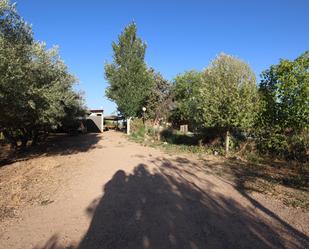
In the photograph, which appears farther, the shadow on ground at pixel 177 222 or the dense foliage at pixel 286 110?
the dense foliage at pixel 286 110

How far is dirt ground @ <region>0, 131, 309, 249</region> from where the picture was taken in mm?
5035

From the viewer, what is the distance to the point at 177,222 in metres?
5.84

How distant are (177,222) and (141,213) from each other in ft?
2.99

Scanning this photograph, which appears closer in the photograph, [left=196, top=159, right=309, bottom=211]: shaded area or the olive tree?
[left=196, top=159, right=309, bottom=211]: shaded area

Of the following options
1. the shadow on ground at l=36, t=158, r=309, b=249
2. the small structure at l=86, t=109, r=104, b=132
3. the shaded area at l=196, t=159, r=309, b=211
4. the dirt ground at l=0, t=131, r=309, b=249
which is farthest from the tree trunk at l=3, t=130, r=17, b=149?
the small structure at l=86, t=109, r=104, b=132

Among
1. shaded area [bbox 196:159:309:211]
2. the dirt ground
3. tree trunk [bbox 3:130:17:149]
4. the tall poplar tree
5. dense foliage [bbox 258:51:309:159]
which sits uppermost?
the tall poplar tree

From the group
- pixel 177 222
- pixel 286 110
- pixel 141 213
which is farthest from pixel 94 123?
pixel 177 222

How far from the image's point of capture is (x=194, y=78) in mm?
44156

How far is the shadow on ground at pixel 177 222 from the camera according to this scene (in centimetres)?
492

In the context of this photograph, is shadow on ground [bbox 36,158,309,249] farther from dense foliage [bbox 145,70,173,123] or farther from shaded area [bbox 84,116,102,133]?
shaded area [bbox 84,116,102,133]

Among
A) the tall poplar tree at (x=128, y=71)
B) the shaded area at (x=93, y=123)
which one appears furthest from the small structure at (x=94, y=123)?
the tall poplar tree at (x=128, y=71)

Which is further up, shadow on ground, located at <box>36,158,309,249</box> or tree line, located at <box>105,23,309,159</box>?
tree line, located at <box>105,23,309,159</box>

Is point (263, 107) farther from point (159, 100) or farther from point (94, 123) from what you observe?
point (94, 123)

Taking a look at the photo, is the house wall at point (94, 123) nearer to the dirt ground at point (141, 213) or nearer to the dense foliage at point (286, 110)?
the dense foliage at point (286, 110)
